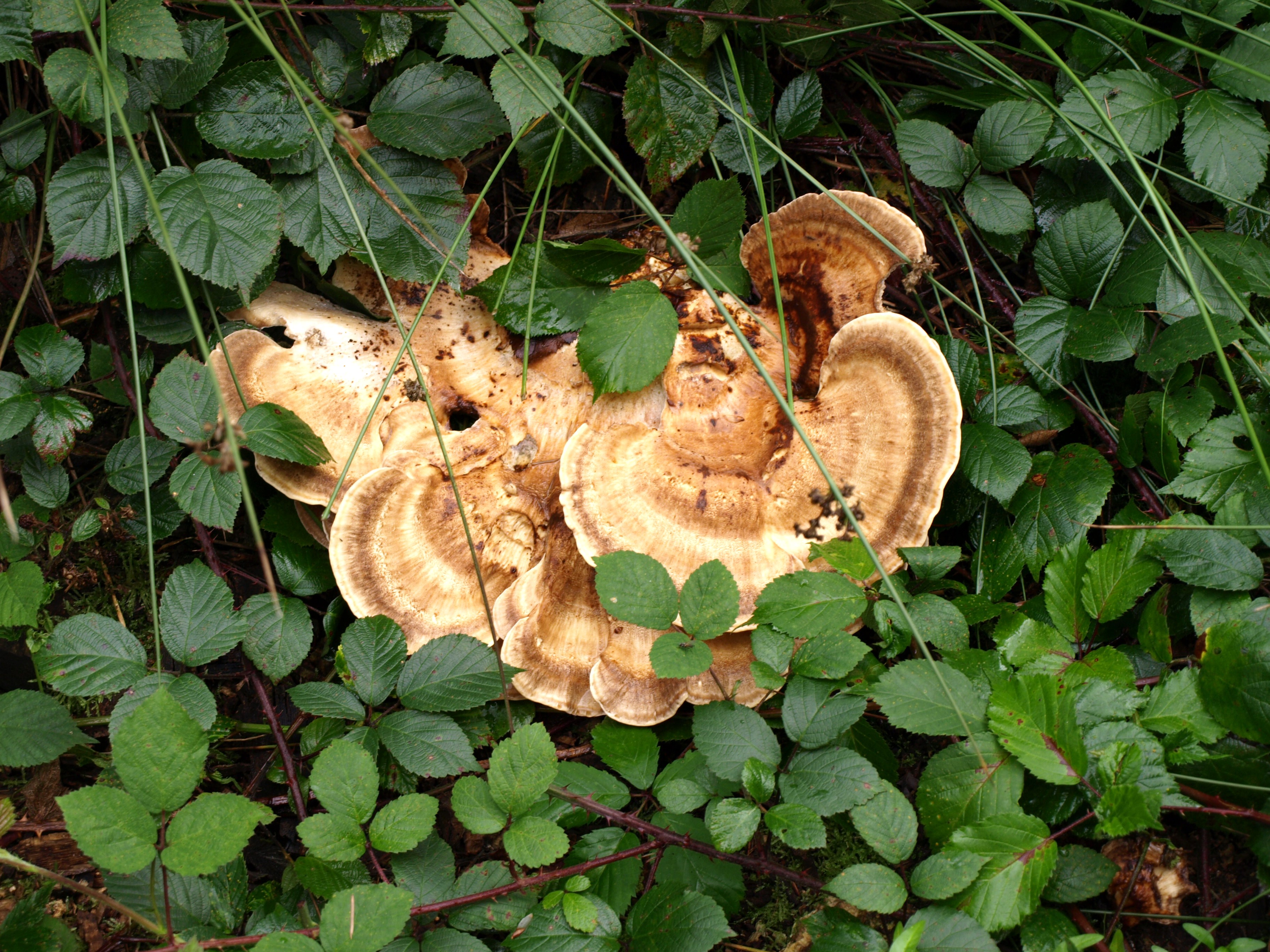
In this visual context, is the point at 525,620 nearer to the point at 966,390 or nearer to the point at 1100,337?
the point at 966,390

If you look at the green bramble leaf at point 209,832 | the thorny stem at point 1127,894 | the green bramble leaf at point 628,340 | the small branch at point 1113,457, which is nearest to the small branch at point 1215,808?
the thorny stem at point 1127,894

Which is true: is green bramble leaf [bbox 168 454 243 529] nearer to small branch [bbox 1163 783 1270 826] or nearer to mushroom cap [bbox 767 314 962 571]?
mushroom cap [bbox 767 314 962 571]

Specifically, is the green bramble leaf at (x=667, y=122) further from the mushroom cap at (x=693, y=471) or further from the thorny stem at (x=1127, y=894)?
the thorny stem at (x=1127, y=894)

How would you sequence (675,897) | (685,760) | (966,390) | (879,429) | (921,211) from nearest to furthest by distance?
(675,897)
(685,760)
(879,429)
(966,390)
(921,211)

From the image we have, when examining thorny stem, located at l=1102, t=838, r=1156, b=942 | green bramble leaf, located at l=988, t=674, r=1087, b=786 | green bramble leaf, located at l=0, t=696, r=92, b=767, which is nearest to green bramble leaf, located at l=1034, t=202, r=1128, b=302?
green bramble leaf, located at l=988, t=674, r=1087, b=786

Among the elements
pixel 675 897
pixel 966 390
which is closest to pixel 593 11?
pixel 966 390

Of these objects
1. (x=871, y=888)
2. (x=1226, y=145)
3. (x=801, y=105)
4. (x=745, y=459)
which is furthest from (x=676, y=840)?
(x=1226, y=145)
